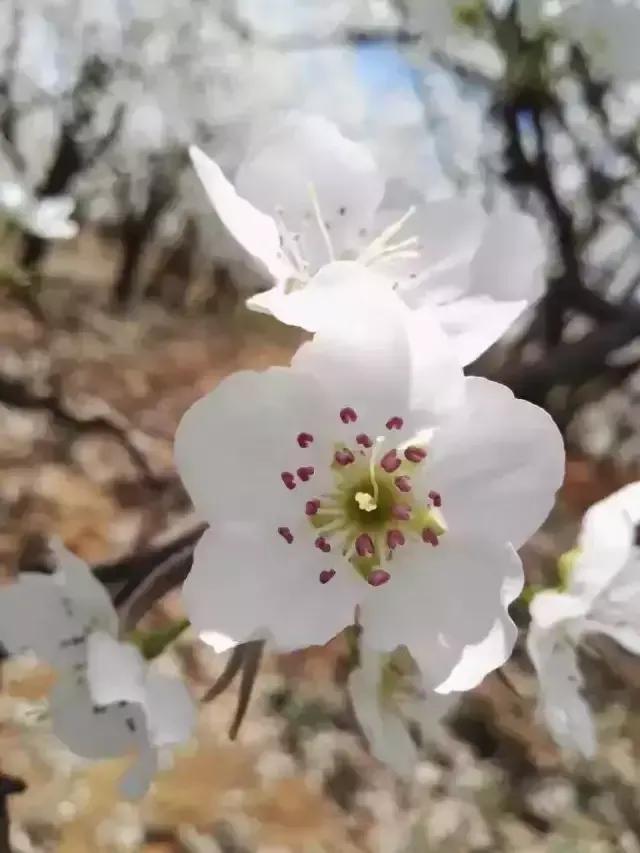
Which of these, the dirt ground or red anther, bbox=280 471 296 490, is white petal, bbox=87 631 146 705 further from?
the dirt ground

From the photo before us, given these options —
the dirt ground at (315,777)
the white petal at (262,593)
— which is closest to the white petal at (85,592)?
the white petal at (262,593)

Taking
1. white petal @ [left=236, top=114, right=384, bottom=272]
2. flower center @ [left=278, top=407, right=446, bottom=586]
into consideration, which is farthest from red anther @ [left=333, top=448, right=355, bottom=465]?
white petal @ [left=236, top=114, right=384, bottom=272]

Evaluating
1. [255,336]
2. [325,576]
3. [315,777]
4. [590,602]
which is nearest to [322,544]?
[325,576]

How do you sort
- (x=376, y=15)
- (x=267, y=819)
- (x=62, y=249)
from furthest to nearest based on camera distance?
(x=62, y=249), (x=376, y=15), (x=267, y=819)

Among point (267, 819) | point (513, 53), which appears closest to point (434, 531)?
point (513, 53)

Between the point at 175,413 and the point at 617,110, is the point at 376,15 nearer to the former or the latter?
the point at 617,110

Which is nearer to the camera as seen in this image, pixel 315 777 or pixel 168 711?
pixel 168 711

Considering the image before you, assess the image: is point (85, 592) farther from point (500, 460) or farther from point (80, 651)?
point (500, 460)
